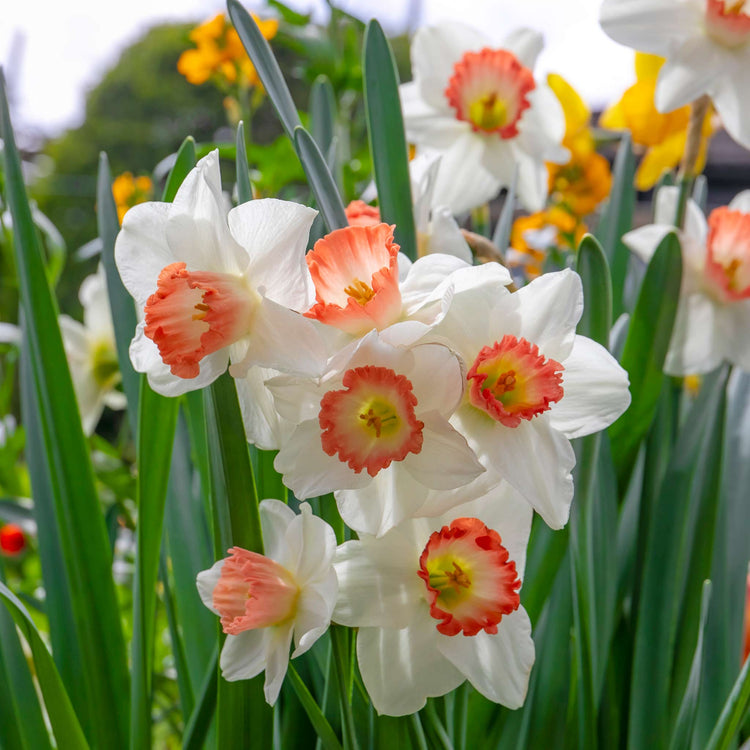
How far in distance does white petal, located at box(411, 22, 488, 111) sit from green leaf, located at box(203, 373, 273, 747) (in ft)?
1.36

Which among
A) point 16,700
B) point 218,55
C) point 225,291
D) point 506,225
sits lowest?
point 16,700

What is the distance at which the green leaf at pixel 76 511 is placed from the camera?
0.49 meters

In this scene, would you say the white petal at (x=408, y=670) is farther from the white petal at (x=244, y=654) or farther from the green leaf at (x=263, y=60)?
the green leaf at (x=263, y=60)

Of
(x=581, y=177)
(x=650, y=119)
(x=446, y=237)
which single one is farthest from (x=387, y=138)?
(x=581, y=177)

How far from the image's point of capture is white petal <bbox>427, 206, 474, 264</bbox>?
431mm

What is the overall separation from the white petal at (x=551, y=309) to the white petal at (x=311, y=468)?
90mm

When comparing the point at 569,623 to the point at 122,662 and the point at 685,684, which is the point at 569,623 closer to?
the point at 685,684

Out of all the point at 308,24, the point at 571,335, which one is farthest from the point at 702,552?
the point at 308,24

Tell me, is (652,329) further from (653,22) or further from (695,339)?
(653,22)

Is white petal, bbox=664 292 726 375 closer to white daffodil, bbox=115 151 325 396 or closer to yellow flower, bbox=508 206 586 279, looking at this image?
white daffodil, bbox=115 151 325 396

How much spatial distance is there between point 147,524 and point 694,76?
44 cm

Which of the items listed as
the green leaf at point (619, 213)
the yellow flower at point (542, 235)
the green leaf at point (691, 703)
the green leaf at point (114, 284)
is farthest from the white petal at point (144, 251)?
the yellow flower at point (542, 235)

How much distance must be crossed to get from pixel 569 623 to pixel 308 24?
2.79ft

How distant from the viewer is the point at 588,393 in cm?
33
